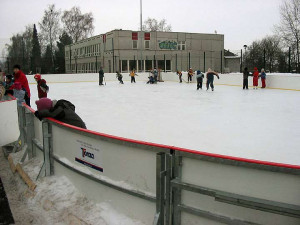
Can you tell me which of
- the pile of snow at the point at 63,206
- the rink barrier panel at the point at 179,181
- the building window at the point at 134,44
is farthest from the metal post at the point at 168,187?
the building window at the point at 134,44

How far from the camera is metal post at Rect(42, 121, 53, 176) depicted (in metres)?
4.01

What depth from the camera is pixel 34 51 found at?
178 ft

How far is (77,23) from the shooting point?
5412 centimetres

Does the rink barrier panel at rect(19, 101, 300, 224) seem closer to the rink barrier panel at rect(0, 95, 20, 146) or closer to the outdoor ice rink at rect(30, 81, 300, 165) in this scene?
the outdoor ice rink at rect(30, 81, 300, 165)

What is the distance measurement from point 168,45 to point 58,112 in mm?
40176

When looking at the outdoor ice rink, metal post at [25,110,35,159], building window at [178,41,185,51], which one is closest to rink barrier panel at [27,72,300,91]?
the outdoor ice rink

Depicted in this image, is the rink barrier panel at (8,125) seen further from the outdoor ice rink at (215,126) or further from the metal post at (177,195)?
the metal post at (177,195)

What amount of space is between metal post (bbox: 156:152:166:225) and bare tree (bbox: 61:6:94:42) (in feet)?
179

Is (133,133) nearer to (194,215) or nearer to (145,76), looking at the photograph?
(194,215)

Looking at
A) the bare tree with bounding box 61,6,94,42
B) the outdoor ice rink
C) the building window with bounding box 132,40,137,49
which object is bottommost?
the outdoor ice rink

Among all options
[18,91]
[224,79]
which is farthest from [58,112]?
[224,79]

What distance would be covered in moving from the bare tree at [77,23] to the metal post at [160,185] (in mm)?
54587

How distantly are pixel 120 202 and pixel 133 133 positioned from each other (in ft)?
11.5

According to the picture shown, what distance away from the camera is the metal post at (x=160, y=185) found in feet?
8.02
